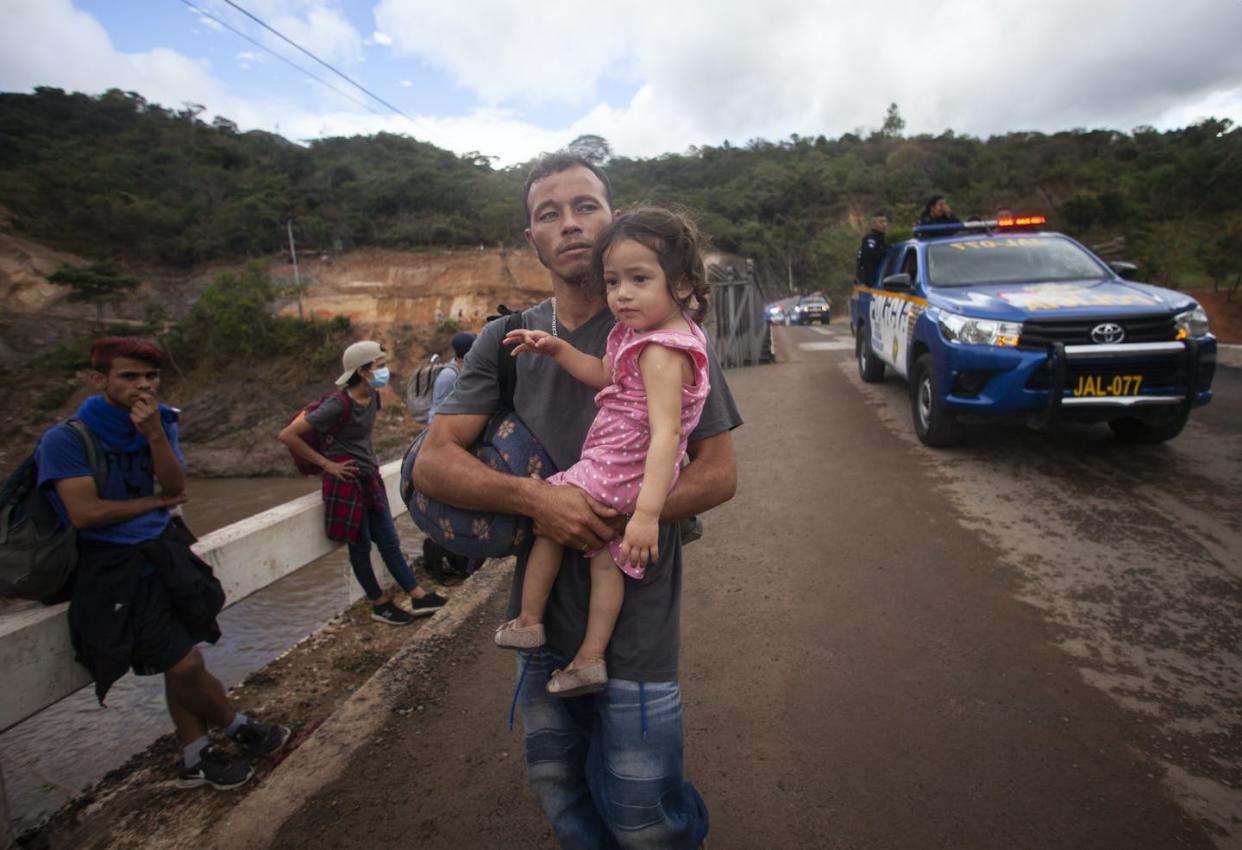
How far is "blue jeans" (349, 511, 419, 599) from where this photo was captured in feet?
13.8

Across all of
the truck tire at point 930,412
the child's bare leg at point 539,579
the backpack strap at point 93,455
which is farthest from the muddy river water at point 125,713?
the truck tire at point 930,412

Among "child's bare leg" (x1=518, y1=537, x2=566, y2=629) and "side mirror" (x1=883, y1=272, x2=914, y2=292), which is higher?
"side mirror" (x1=883, y1=272, x2=914, y2=292)

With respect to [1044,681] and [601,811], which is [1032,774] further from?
[601,811]

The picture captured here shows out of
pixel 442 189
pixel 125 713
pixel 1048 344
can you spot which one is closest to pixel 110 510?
pixel 125 713

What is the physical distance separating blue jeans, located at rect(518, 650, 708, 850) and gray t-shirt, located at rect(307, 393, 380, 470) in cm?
290

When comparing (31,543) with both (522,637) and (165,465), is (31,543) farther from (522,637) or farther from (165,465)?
(522,637)

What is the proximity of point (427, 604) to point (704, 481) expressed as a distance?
3.31 meters

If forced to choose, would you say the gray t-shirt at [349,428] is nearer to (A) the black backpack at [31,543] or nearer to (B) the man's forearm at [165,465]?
(B) the man's forearm at [165,465]

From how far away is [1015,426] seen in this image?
659 centimetres

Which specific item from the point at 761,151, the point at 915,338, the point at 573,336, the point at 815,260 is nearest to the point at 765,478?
the point at 915,338

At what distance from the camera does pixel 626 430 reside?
1.57m

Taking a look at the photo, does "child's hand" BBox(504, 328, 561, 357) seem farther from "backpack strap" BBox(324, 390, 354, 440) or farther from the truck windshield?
the truck windshield

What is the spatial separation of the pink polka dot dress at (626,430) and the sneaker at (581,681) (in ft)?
0.81

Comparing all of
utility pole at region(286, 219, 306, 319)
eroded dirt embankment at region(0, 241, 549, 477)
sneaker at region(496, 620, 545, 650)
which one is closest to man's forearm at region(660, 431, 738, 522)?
sneaker at region(496, 620, 545, 650)
